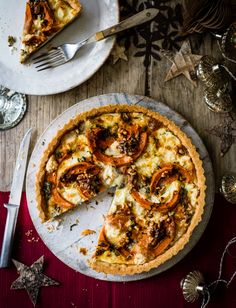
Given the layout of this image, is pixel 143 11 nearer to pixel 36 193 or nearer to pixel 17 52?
pixel 17 52

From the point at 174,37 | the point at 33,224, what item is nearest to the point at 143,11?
the point at 174,37

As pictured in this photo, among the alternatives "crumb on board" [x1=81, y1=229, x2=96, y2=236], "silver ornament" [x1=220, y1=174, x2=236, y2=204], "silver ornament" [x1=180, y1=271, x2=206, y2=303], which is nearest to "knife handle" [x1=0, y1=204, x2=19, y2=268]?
"crumb on board" [x1=81, y1=229, x2=96, y2=236]

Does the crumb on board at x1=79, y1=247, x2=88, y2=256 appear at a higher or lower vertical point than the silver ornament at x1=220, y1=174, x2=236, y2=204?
lower

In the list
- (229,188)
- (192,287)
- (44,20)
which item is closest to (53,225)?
(192,287)

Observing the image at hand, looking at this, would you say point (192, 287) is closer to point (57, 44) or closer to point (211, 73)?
point (211, 73)

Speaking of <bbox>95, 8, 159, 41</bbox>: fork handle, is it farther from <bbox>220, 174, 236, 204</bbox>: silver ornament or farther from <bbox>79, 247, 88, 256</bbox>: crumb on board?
<bbox>79, 247, 88, 256</bbox>: crumb on board

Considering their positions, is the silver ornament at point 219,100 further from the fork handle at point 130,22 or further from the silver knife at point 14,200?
the silver knife at point 14,200

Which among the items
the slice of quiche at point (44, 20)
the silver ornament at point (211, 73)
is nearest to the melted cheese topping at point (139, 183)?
Result: the silver ornament at point (211, 73)
